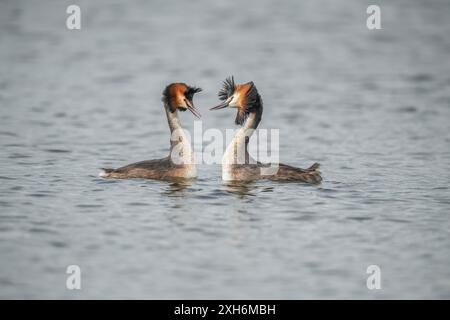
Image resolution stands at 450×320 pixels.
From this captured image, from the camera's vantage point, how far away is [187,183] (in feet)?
53.1

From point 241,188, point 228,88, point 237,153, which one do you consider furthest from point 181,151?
point 228,88

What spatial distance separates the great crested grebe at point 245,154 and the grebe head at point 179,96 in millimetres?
483

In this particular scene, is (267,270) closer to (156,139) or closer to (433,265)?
(433,265)

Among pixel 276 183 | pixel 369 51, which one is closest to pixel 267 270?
pixel 276 183

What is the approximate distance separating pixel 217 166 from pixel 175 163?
1.83 m

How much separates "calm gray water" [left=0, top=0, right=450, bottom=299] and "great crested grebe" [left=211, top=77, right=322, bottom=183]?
0.23 metres

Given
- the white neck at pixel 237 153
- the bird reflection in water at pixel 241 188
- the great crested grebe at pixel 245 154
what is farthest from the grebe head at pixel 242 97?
the bird reflection in water at pixel 241 188

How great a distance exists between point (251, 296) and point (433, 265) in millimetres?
2484

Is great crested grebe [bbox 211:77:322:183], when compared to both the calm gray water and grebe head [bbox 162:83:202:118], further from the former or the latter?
grebe head [bbox 162:83:202:118]

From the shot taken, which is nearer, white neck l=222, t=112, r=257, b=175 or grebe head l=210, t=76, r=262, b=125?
white neck l=222, t=112, r=257, b=175

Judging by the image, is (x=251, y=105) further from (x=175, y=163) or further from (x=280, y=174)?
(x=175, y=163)

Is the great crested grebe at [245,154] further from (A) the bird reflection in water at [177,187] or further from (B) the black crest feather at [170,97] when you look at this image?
(A) the bird reflection in water at [177,187]

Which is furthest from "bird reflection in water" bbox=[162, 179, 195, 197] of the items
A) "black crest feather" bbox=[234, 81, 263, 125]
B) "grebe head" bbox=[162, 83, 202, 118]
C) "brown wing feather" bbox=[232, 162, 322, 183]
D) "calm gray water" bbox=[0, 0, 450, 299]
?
"black crest feather" bbox=[234, 81, 263, 125]

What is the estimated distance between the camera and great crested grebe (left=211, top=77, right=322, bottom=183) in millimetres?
16078
